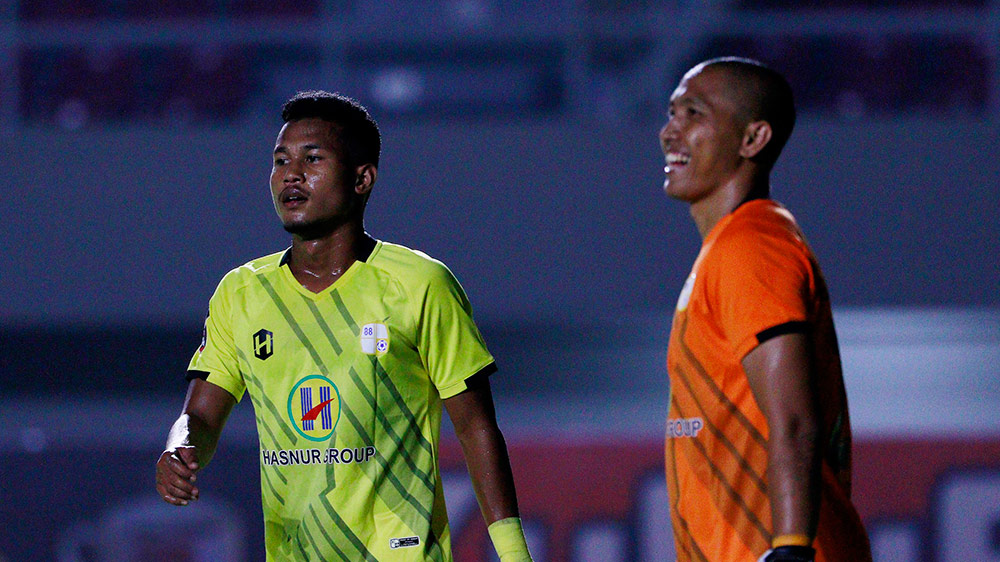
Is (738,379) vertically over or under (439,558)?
over

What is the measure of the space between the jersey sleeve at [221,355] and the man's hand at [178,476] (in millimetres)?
321

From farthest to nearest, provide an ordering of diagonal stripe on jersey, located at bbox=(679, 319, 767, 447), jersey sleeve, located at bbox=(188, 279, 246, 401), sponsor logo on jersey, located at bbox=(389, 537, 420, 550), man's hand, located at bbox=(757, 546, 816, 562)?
jersey sleeve, located at bbox=(188, 279, 246, 401) < sponsor logo on jersey, located at bbox=(389, 537, 420, 550) < diagonal stripe on jersey, located at bbox=(679, 319, 767, 447) < man's hand, located at bbox=(757, 546, 816, 562)

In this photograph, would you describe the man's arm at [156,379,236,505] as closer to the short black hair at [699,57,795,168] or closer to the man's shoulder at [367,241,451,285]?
the man's shoulder at [367,241,451,285]

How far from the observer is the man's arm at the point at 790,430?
2.04m

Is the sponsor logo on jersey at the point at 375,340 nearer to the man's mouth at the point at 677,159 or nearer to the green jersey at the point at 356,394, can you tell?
the green jersey at the point at 356,394

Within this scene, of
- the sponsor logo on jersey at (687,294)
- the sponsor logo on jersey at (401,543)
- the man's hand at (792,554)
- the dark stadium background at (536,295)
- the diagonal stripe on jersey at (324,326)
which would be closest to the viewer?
the man's hand at (792,554)

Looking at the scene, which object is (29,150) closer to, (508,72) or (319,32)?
(319,32)

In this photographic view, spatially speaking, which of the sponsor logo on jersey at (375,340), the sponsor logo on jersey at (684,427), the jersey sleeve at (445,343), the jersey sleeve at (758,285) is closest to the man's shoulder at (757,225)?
the jersey sleeve at (758,285)

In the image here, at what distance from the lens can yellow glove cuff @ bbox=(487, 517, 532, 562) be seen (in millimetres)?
2646

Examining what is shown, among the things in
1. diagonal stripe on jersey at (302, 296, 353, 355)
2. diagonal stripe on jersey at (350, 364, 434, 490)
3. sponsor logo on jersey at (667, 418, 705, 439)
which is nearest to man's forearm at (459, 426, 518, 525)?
diagonal stripe on jersey at (350, 364, 434, 490)

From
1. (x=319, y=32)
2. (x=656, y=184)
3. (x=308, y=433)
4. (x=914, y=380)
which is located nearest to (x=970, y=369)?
(x=914, y=380)

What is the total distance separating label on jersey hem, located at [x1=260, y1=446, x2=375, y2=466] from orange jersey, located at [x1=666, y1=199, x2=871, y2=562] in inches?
27.8

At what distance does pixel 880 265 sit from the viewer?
21.1ft

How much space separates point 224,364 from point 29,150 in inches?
171
